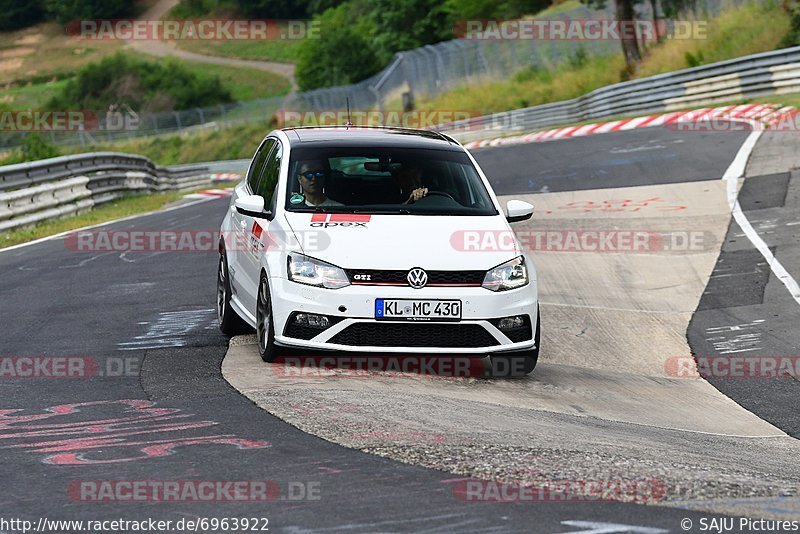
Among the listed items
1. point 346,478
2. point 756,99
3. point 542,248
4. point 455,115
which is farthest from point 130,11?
point 346,478

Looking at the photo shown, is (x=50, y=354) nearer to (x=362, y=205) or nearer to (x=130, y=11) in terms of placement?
(x=362, y=205)

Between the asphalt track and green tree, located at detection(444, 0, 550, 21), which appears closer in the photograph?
the asphalt track

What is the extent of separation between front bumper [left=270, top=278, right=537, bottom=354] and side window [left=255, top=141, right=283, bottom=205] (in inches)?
55.1

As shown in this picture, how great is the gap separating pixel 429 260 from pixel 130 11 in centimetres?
14707

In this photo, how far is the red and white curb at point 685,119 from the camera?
2567 cm

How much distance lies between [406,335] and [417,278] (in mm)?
372

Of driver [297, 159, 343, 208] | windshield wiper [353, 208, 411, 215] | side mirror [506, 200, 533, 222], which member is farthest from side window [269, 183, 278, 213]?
side mirror [506, 200, 533, 222]

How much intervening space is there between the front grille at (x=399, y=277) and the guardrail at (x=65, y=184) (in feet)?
41.2

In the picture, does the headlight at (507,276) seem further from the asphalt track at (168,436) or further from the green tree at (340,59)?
the green tree at (340,59)

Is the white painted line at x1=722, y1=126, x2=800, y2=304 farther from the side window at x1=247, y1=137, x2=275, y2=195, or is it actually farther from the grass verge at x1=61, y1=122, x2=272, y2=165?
the grass verge at x1=61, y1=122, x2=272, y2=165

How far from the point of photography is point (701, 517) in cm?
500

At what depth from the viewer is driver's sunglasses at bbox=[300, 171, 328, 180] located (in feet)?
31.4

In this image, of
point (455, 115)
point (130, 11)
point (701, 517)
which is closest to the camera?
point (701, 517)

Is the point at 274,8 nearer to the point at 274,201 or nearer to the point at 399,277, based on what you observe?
the point at 274,201
